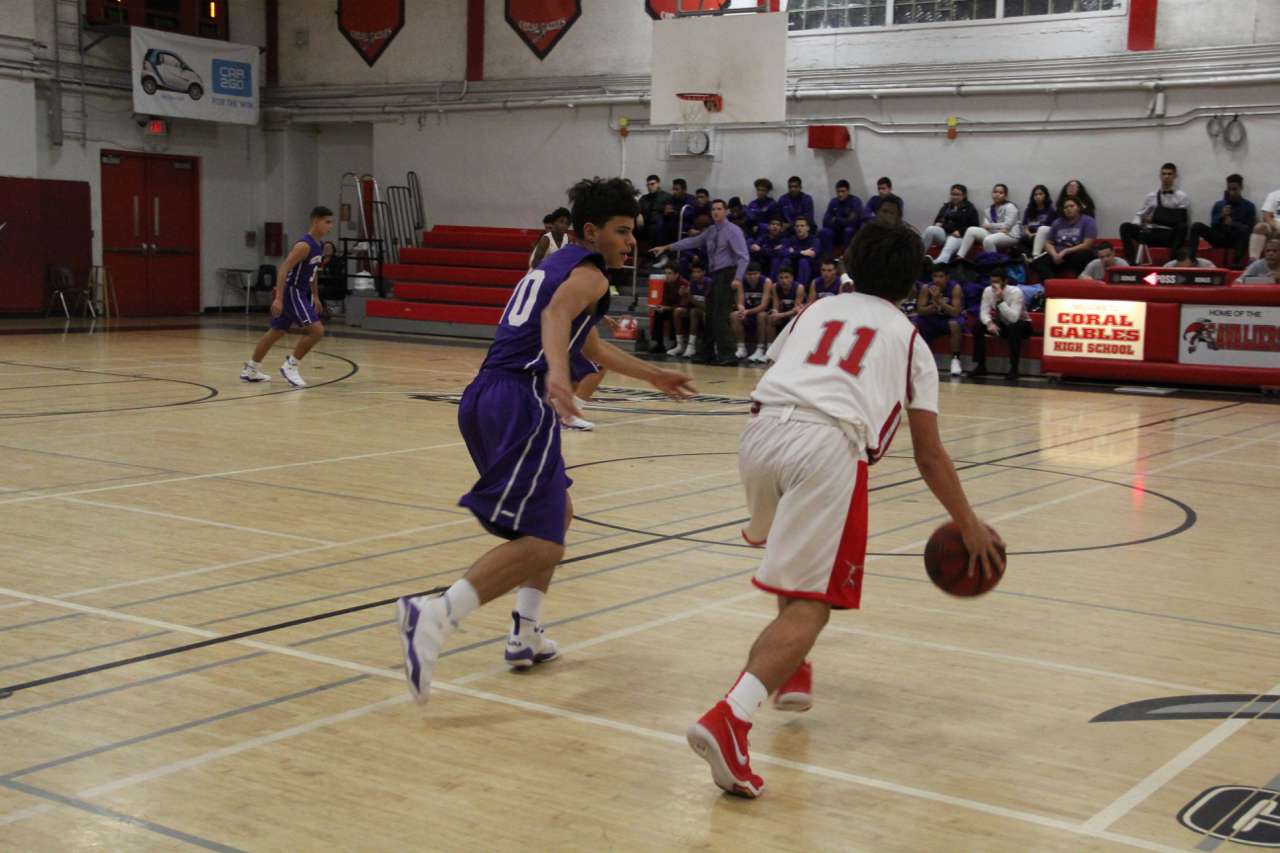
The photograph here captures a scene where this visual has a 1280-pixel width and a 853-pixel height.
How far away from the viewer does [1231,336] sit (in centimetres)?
1338

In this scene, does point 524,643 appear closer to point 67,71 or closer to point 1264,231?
point 1264,231

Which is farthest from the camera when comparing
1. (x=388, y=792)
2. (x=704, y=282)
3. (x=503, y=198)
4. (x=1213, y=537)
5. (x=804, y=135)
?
→ (x=503, y=198)

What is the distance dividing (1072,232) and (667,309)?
5228 millimetres

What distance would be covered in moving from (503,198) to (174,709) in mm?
19732

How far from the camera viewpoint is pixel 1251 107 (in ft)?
51.8

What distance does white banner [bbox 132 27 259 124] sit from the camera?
69.9ft

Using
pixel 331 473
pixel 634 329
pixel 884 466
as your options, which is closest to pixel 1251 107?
pixel 634 329

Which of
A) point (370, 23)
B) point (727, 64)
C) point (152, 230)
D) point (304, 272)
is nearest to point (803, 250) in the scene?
point (727, 64)

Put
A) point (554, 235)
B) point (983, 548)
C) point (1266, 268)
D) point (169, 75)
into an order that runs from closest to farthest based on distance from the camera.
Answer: point (983, 548), point (554, 235), point (1266, 268), point (169, 75)

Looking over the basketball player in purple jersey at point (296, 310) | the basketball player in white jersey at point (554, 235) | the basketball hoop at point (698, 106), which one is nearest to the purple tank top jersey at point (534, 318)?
the basketball player in white jersey at point (554, 235)

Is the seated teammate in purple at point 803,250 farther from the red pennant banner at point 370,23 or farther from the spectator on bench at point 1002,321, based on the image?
the red pennant banner at point 370,23

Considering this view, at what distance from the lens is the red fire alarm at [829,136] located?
1852cm

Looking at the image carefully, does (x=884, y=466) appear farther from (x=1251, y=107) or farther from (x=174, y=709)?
(x=1251, y=107)

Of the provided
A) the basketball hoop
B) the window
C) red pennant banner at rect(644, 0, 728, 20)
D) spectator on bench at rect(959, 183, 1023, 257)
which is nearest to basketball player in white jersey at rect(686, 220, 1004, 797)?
spectator on bench at rect(959, 183, 1023, 257)
